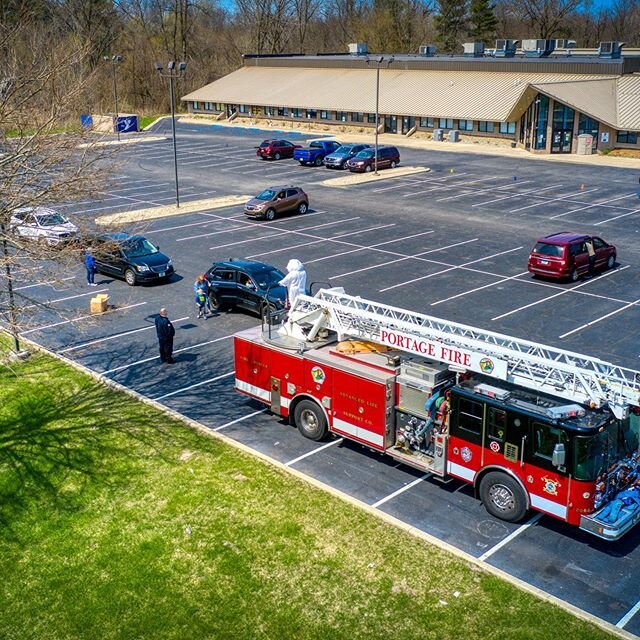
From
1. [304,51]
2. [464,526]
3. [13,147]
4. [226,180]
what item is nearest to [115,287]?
[13,147]

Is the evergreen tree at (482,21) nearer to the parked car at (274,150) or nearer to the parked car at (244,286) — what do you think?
the parked car at (274,150)

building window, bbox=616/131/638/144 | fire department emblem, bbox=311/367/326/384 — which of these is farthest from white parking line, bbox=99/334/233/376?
building window, bbox=616/131/638/144

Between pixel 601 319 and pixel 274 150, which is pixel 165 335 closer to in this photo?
pixel 601 319

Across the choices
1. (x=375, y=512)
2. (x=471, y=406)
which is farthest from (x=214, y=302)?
(x=471, y=406)

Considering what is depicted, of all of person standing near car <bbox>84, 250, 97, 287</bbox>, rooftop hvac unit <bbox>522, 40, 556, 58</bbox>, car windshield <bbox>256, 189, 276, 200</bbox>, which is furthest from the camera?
rooftop hvac unit <bbox>522, 40, 556, 58</bbox>

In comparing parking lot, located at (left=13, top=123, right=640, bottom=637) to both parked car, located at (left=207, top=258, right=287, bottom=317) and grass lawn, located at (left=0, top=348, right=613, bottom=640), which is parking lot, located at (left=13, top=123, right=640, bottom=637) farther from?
grass lawn, located at (left=0, top=348, right=613, bottom=640)

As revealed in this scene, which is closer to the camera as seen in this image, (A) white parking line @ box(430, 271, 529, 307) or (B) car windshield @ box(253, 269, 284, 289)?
(B) car windshield @ box(253, 269, 284, 289)
